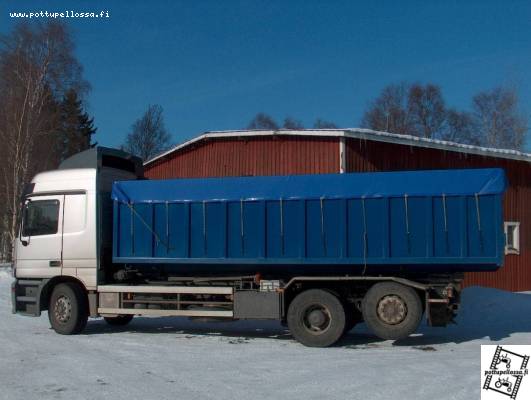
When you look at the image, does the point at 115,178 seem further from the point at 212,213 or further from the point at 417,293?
the point at 417,293

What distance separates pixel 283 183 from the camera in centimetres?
1152

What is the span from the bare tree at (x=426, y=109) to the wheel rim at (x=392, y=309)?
157 ft

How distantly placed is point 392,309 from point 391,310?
2 centimetres

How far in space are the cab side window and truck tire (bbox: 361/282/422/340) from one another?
635cm

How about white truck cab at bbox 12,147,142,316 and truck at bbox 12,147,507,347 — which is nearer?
truck at bbox 12,147,507,347

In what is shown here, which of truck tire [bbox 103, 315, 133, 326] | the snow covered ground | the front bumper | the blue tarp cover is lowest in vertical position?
the snow covered ground

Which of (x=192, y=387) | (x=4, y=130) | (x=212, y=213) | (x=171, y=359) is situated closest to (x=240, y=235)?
(x=212, y=213)

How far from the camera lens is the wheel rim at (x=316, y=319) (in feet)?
36.4

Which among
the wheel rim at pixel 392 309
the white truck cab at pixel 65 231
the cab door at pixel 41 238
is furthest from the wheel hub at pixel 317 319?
the cab door at pixel 41 238

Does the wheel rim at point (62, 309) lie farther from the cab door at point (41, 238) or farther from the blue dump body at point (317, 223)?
the blue dump body at point (317, 223)

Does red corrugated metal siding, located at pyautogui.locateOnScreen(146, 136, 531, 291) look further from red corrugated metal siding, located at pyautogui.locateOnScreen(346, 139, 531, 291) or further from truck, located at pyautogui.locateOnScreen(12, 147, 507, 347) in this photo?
truck, located at pyautogui.locateOnScreen(12, 147, 507, 347)

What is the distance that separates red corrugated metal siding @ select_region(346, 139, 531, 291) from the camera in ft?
56.2

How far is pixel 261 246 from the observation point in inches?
454

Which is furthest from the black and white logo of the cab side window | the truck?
the cab side window
